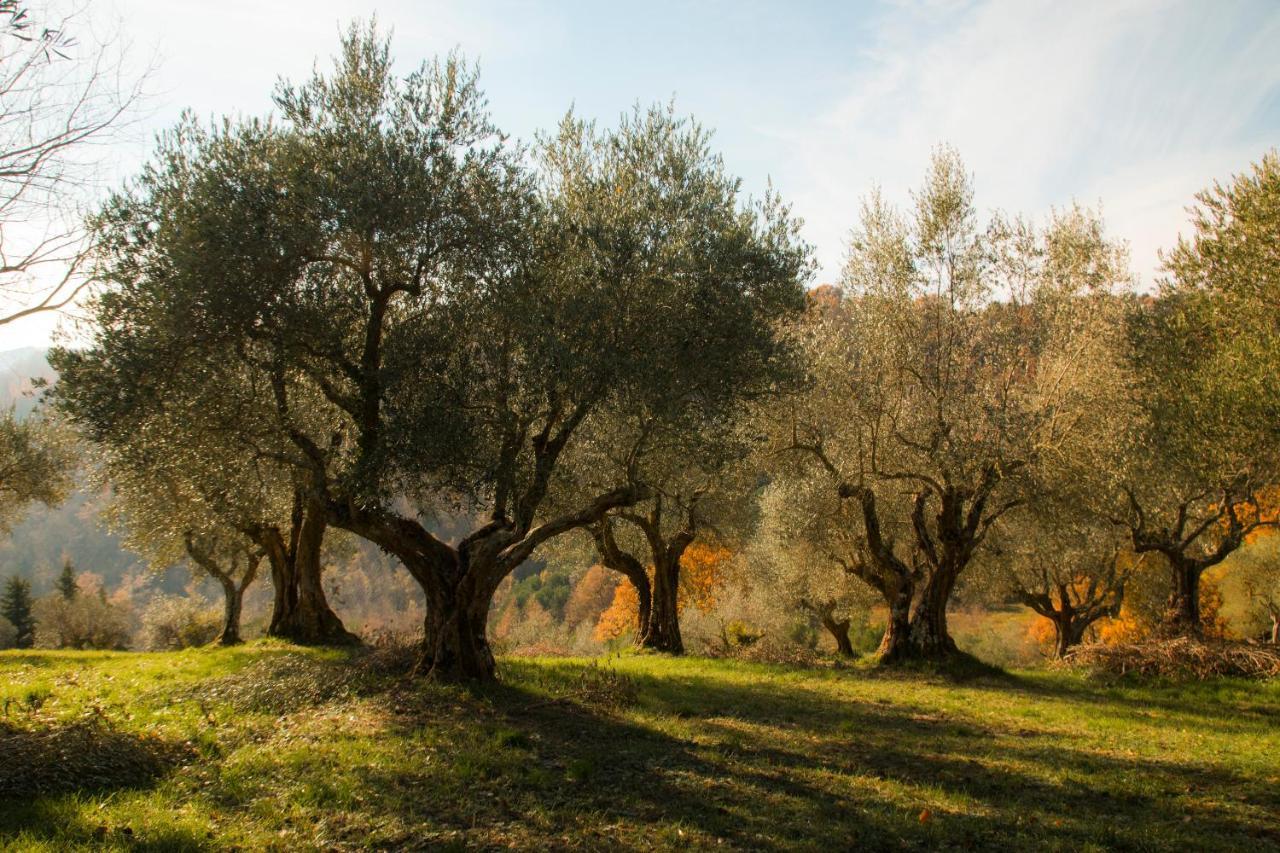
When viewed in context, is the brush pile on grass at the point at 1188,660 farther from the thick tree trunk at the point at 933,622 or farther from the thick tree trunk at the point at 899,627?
the thick tree trunk at the point at 899,627

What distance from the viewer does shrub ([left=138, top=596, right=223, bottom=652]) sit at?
1903 inches

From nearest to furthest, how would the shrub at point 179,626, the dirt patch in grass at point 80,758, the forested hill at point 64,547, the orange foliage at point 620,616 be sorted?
the dirt patch in grass at point 80,758 → the shrub at point 179,626 → the orange foliage at point 620,616 → the forested hill at point 64,547

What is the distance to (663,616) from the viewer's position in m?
28.8

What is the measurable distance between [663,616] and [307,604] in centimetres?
1275

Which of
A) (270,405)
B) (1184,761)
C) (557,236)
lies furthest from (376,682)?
(1184,761)

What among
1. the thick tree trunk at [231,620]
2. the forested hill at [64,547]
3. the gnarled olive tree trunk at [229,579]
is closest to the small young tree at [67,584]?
the gnarled olive tree trunk at [229,579]

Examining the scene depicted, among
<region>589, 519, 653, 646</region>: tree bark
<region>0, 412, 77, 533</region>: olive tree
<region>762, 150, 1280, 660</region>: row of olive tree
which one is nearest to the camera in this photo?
<region>762, 150, 1280, 660</region>: row of olive tree

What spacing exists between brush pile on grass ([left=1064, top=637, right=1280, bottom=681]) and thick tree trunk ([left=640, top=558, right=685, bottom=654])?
1368 cm

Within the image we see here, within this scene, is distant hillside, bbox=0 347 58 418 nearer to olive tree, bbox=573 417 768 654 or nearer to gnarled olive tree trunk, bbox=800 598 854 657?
olive tree, bbox=573 417 768 654

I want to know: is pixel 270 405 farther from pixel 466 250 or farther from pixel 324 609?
pixel 324 609

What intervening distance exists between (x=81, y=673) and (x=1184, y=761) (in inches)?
906

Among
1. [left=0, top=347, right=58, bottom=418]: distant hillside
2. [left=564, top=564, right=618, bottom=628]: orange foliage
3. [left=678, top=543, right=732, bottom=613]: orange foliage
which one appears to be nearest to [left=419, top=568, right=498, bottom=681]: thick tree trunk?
[left=0, top=347, right=58, bottom=418]: distant hillside

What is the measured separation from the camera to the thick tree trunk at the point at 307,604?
25922 mm

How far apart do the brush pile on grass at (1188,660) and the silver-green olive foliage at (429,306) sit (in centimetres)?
1433
